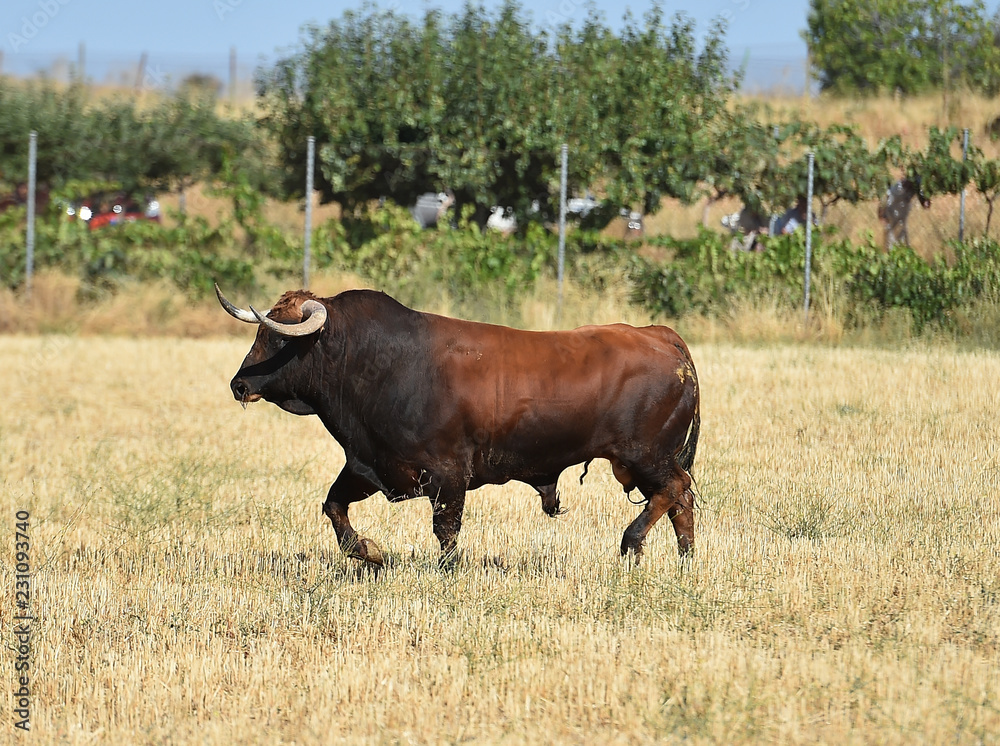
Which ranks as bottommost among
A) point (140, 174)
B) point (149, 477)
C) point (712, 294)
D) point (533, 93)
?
point (149, 477)

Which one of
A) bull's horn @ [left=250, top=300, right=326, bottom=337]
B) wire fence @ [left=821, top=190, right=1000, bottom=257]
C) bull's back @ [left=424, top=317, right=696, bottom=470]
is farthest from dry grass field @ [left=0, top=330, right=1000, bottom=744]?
wire fence @ [left=821, top=190, right=1000, bottom=257]

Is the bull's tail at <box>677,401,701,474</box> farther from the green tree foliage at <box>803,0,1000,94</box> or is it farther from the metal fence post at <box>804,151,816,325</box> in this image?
the green tree foliage at <box>803,0,1000,94</box>

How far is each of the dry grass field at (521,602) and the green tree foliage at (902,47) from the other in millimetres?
27044

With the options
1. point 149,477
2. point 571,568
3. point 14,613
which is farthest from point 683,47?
point 14,613

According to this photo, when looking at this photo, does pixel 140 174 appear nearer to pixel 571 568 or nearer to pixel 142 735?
pixel 571 568

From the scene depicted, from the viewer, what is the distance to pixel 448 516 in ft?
23.3

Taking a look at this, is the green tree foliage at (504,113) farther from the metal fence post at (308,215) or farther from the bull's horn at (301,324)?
the bull's horn at (301,324)

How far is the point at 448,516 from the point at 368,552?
1.57 ft

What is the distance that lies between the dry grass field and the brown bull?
51cm

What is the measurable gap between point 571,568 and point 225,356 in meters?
9.74

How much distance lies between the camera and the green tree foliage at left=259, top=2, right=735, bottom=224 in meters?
20.0

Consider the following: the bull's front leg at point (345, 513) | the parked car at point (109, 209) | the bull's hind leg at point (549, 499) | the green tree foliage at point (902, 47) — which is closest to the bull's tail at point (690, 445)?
the bull's hind leg at point (549, 499)

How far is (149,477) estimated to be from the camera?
33.0ft

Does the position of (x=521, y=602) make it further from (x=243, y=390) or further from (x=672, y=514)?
(x=243, y=390)
